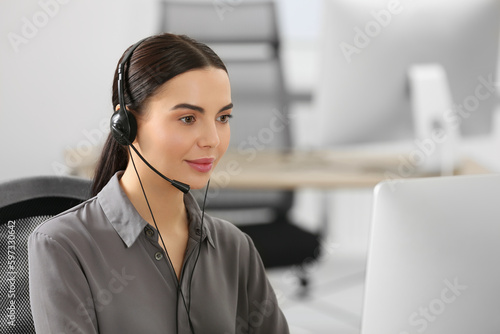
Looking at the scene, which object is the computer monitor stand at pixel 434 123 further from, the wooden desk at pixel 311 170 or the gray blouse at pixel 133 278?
the gray blouse at pixel 133 278

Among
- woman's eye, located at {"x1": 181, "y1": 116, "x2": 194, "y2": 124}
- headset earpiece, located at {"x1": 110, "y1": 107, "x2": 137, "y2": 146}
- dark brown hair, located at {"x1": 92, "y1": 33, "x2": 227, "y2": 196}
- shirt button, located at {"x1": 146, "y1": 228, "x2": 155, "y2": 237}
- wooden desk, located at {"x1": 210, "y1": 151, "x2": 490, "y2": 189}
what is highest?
dark brown hair, located at {"x1": 92, "y1": 33, "x2": 227, "y2": 196}

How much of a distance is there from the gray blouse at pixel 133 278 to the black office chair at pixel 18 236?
110 mm

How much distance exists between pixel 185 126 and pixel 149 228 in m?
0.17

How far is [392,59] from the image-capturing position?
6.93ft

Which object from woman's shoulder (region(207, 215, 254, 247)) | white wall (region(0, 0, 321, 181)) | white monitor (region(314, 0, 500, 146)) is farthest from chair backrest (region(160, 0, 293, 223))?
woman's shoulder (region(207, 215, 254, 247))

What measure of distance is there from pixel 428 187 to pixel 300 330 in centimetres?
203

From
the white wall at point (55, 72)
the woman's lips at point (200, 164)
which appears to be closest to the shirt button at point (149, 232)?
the woman's lips at point (200, 164)

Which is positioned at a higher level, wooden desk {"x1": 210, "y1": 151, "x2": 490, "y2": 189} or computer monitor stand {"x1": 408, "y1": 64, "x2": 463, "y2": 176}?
computer monitor stand {"x1": 408, "y1": 64, "x2": 463, "y2": 176}

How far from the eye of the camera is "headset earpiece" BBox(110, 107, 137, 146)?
1017 mm

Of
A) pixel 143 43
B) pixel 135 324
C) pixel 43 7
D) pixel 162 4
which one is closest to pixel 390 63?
pixel 162 4

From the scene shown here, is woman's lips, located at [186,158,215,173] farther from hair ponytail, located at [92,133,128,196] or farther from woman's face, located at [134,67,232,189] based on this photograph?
hair ponytail, located at [92,133,128,196]

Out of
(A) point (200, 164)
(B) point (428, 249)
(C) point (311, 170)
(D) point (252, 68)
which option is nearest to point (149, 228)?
(A) point (200, 164)

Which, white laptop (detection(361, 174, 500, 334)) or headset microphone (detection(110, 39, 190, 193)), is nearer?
white laptop (detection(361, 174, 500, 334))

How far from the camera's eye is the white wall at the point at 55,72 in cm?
339
